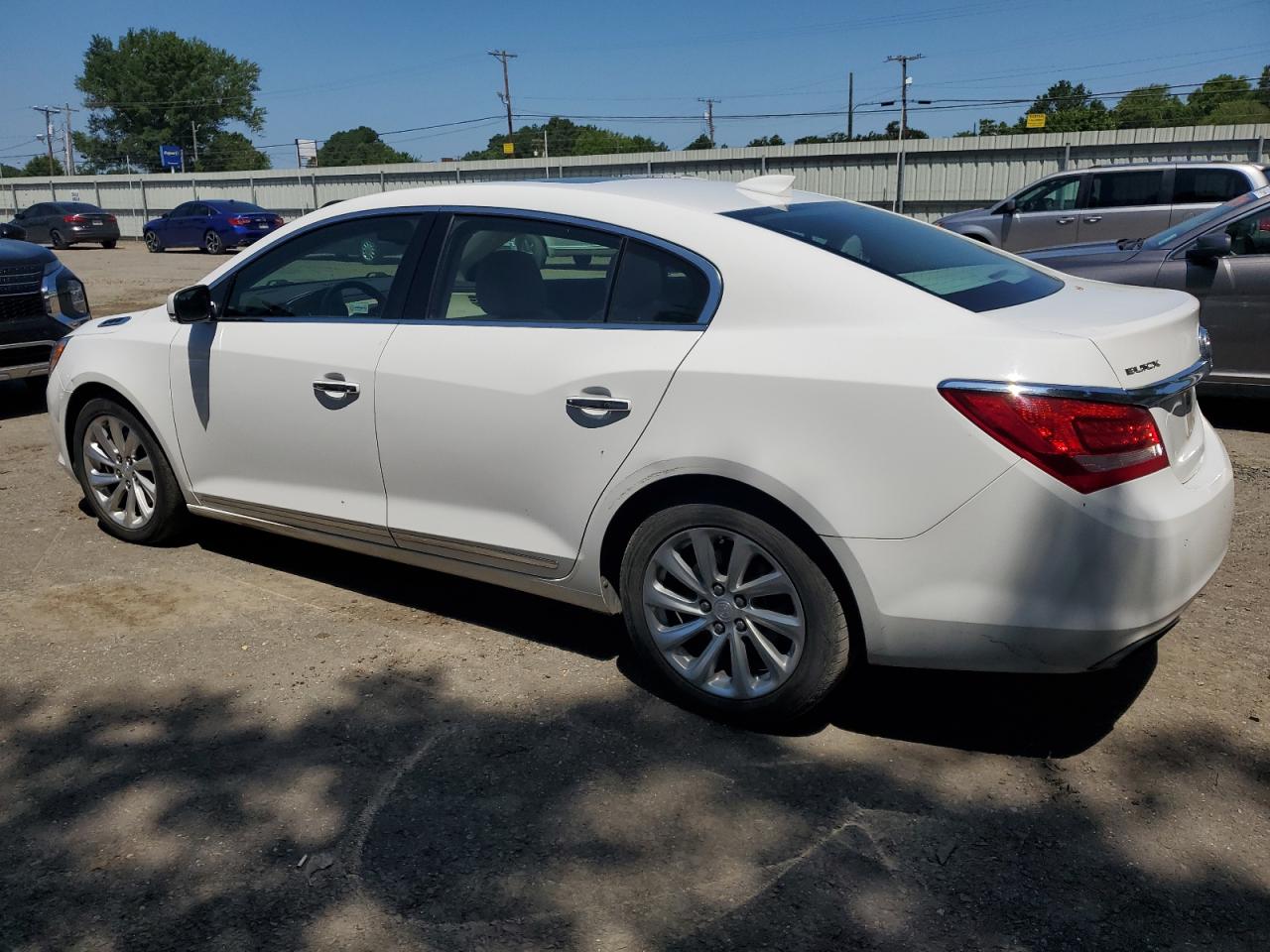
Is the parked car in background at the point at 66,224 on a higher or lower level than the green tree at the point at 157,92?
lower

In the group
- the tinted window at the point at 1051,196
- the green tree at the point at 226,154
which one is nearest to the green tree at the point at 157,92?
the green tree at the point at 226,154

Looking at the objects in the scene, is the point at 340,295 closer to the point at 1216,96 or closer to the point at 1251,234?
the point at 1251,234

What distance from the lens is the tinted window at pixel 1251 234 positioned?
6895 mm

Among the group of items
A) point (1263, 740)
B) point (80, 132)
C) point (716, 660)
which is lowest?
point (1263, 740)

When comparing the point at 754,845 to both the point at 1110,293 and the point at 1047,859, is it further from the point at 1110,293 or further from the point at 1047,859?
the point at 1110,293

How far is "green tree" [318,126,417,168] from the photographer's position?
124 meters

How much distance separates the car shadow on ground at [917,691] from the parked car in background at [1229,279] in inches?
146

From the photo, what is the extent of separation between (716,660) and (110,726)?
192cm

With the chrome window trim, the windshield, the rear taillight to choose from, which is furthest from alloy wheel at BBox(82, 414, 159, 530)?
the windshield

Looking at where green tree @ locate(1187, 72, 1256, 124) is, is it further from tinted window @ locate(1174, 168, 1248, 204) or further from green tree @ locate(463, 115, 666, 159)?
tinted window @ locate(1174, 168, 1248, 204)

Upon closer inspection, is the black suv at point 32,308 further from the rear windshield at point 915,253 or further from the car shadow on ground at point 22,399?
the rear windshield at point 915,253

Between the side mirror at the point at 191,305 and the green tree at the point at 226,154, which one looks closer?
the side mirror at the point at 191,305

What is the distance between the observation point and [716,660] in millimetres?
3418

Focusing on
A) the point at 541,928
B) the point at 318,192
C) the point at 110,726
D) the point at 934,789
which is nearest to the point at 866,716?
the point at 934,789
